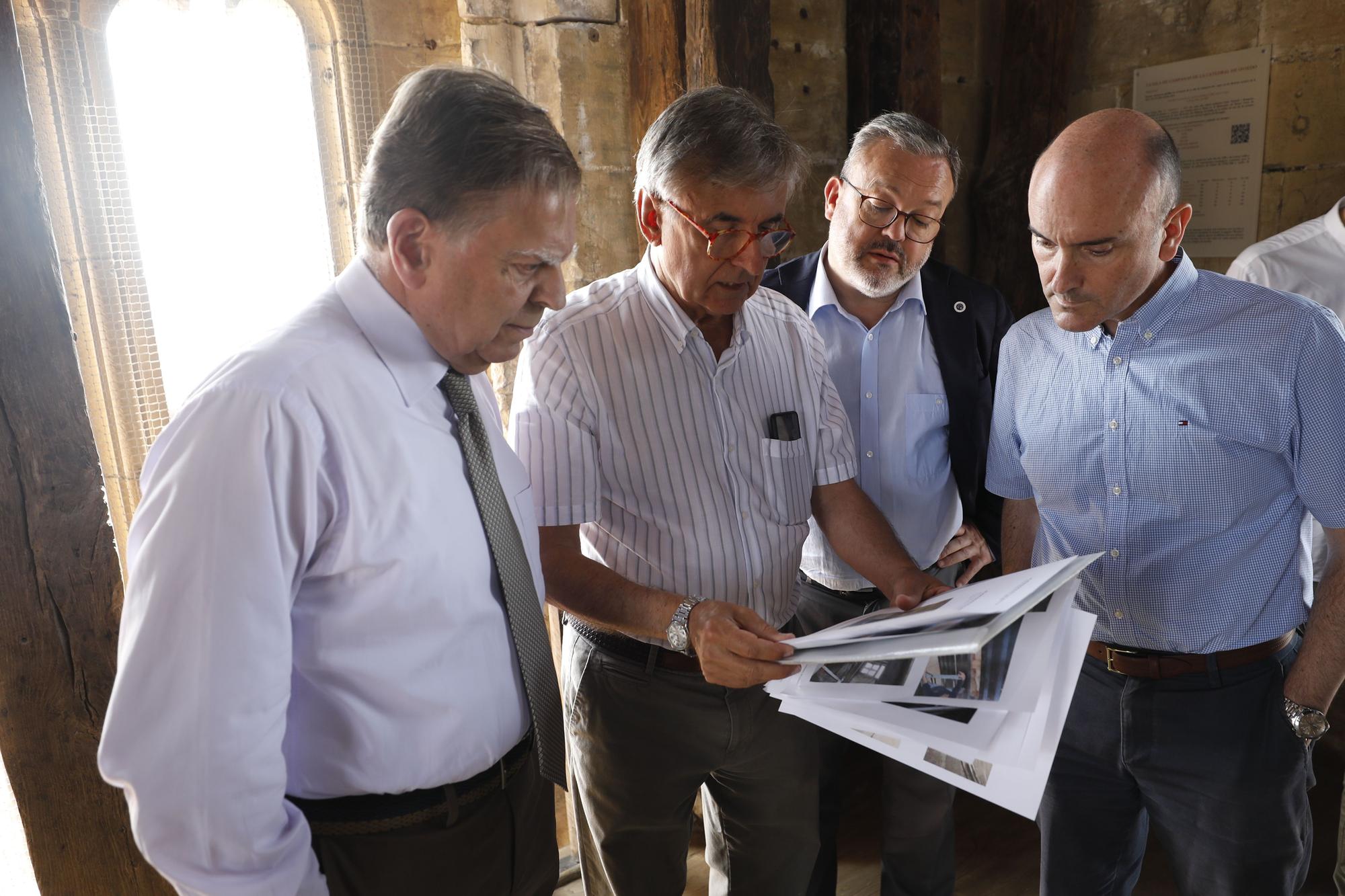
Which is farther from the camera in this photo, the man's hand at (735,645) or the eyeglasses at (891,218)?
the eyeglasses at (891,218)

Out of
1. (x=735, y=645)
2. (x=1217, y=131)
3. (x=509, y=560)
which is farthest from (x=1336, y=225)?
(x=509, y=560)

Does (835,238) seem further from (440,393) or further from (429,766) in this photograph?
(429,766)

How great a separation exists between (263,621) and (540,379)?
856 millimetres

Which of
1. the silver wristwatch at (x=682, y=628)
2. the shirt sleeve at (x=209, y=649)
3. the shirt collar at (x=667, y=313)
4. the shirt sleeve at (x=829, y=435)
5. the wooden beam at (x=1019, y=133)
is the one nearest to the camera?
the shirt sleeve at (x=209, y=649)

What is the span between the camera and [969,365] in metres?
2.50

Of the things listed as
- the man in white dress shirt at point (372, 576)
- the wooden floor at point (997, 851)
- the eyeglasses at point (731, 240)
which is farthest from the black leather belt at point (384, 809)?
the wooden floor at point (997, 851)

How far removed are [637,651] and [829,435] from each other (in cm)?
66

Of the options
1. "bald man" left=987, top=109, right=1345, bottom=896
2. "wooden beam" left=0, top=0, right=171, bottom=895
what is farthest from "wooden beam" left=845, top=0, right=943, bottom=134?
"wooden beam" left=0, top=0, right=171, bottom=895

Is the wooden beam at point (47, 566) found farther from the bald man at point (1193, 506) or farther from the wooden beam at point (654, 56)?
the bald man at point (1193, 506)

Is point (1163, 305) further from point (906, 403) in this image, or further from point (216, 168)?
point (216, 168)

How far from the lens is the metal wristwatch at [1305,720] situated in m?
1.71

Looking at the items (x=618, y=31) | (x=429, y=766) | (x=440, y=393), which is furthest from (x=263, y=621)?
(x=618, y=31)

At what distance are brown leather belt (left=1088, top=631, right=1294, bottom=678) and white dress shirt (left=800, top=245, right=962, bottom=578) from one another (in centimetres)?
72

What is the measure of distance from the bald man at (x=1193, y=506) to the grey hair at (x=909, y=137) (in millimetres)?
559
